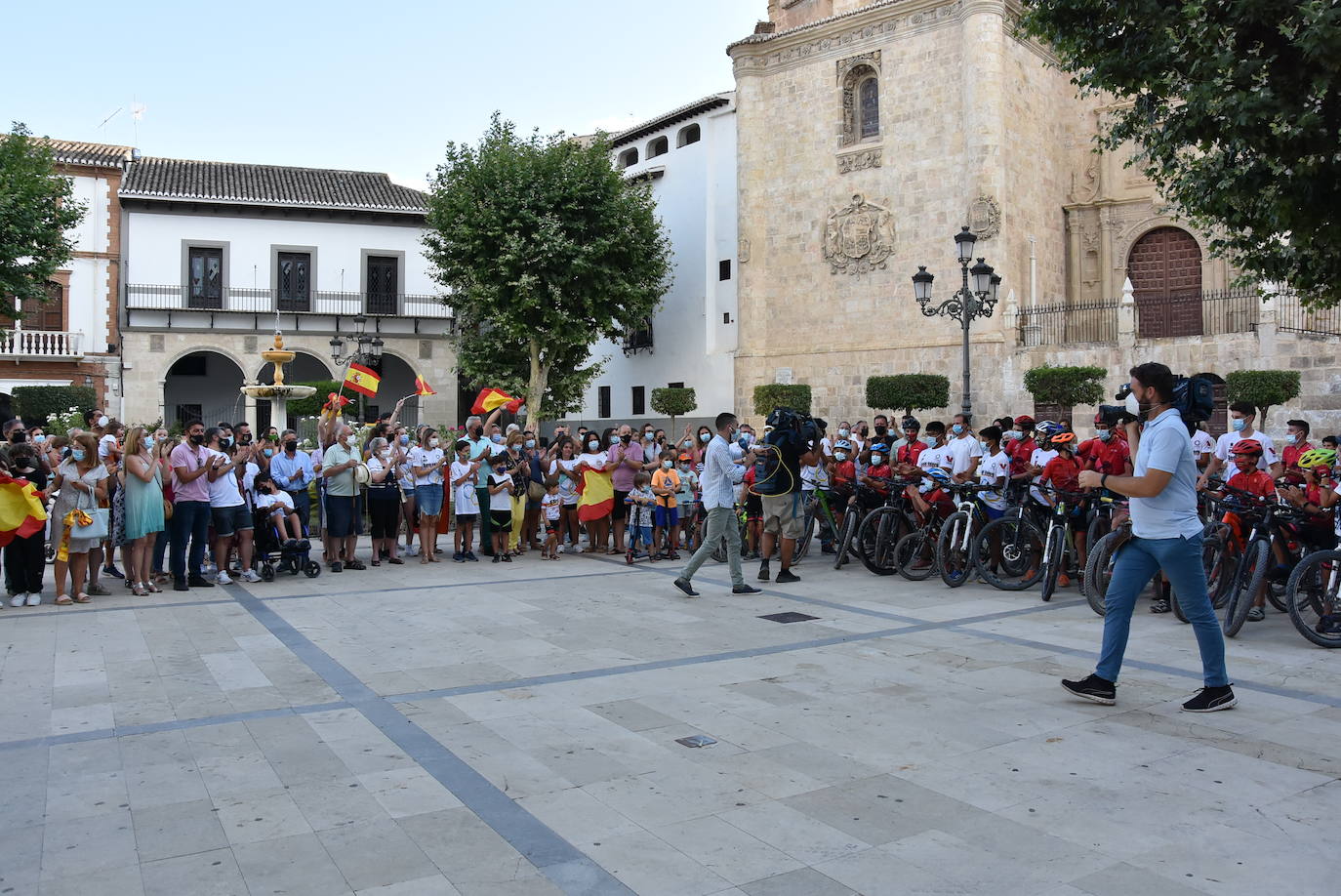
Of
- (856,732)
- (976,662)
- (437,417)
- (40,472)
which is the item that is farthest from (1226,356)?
(437,417)

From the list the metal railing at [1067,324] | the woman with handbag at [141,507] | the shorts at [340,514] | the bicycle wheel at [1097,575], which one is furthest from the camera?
the metal railing at [1067,324]

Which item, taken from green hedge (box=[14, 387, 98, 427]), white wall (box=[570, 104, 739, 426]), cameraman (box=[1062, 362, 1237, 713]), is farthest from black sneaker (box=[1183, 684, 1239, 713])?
green hedge (box=[14, 387, 98, 427])

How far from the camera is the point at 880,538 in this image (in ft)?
38.0

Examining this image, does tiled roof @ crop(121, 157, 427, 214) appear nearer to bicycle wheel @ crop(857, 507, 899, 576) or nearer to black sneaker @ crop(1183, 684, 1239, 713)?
bicycle wheel @ crop(857, 507, 899, 576)

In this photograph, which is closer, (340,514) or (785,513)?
(785,513)

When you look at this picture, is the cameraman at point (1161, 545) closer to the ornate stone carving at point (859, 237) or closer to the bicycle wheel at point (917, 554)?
the bicycle wheel at point (917, 554)

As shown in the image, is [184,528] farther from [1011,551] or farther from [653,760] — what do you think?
[1011,551]

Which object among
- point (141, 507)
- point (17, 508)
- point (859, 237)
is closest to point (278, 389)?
point (141, 507)

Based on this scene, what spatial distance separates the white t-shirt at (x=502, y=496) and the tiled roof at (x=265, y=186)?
→ 85.2 feet

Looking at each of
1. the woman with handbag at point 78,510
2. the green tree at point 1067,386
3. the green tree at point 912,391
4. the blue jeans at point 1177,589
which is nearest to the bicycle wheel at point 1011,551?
the blue jeans at point 1177,589

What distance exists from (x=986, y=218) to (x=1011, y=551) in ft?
57.1

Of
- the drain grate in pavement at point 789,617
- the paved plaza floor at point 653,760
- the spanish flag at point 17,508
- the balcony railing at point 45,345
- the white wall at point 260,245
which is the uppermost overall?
the white wall at point 260,245

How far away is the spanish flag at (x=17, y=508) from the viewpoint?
9.21 meters

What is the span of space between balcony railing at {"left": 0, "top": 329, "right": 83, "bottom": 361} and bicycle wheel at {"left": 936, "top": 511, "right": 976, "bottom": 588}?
32.1 m
